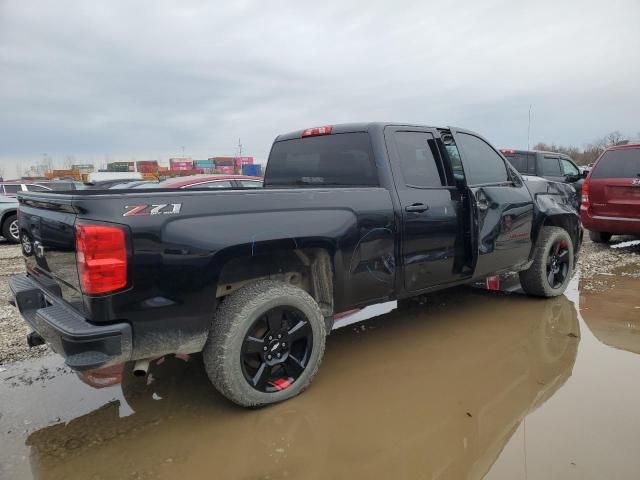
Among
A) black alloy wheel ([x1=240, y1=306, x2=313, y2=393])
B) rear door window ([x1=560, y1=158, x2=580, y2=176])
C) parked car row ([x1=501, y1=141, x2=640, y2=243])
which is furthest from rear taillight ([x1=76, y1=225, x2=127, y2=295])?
rear door window ([x1=560, y1=158, x2=580, y2=176])

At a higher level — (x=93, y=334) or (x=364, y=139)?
(x=364, y=139)

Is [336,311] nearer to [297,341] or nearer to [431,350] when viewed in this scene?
[297,341]

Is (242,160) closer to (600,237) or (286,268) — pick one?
(600,237)

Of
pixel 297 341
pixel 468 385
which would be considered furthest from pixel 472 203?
pixel 297 341

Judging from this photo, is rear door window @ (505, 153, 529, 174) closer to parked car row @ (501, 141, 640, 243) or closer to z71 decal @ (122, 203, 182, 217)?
parked car row @ (501, 141, 640, 243)

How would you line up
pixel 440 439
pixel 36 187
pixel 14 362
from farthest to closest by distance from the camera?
1. pixel 36 187
2. pixel 14 362
3. pixel 440 439

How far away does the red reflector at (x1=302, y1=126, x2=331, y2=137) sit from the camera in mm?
3852

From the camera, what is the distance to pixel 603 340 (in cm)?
382

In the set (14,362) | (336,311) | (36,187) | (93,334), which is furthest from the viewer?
(36,187)

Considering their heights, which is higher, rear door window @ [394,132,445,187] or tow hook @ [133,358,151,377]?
rear door window @ [394,132,445,187]

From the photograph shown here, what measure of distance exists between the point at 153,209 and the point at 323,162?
179 cm

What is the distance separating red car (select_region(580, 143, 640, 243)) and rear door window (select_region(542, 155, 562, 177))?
117 inches

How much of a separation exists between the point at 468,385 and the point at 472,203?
4.95 ft

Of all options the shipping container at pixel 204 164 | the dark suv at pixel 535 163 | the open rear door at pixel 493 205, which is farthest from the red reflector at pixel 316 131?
the shipping container at pixel 204 164
